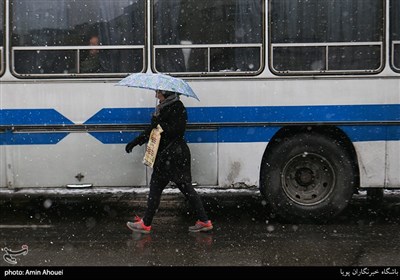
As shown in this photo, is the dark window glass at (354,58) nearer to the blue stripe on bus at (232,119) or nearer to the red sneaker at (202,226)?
the blue stripe on bus at (232,119)

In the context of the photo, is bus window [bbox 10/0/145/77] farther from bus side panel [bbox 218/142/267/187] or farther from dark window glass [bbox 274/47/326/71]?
dark window glass [bbox 274/47/326/71]

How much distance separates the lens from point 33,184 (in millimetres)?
7469

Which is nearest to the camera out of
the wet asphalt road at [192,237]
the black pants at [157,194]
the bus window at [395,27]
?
the wet asphalt road at [192,237]

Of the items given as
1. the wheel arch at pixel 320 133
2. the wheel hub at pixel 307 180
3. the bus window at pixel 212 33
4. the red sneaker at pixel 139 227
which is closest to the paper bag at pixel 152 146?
the red sneaker at pixel 139 227

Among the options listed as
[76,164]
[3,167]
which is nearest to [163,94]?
[76,164]

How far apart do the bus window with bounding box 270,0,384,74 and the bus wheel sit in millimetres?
901

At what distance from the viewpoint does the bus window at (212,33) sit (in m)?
7.31

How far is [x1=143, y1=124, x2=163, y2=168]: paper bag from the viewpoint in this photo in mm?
6691

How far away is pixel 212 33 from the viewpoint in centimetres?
731

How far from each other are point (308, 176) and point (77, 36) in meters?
3.33

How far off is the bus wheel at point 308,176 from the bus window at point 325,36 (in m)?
0.90

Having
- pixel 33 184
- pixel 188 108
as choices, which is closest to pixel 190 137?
pixel 188 108

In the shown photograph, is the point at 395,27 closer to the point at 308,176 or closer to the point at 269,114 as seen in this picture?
the point at 269,114

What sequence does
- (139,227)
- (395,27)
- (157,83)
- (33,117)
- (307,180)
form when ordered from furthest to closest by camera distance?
(307,180)
(33,117)
(395,27)
(139,227)
(157,83)
